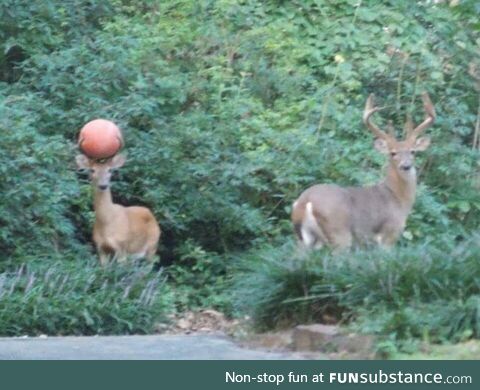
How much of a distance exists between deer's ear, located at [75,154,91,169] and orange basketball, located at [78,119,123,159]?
86 mm

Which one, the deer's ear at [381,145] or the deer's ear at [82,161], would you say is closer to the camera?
the deer's ear at [82,161]

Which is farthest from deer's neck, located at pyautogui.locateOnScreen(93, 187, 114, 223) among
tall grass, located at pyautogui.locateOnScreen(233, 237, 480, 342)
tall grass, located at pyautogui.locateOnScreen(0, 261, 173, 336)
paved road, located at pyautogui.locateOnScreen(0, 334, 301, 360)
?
paved road, located at pyautogui.locateOnScreen(0, 334, 301, 360)

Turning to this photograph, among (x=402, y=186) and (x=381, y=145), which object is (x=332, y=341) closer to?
(x=402, y=186)

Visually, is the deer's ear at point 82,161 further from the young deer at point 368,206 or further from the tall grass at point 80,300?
the young deer at point 368,206

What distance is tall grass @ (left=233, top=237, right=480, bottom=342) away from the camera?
9.80 meters

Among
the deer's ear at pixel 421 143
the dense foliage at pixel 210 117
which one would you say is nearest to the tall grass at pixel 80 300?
the dense foliage at pixel 210 117

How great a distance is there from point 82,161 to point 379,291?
→ 533cm

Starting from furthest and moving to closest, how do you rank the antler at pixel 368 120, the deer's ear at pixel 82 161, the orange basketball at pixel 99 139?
the antler at pixel 368 120, the deer's ear at pixel 82 161, the orange basketball at pixel 99 139

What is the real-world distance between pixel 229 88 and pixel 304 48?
1.81 metres

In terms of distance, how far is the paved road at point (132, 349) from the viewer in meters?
9.67

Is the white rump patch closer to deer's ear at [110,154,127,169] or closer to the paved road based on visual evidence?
deer's ear at [110,154,127,169]

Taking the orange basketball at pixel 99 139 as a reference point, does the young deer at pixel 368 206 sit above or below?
below

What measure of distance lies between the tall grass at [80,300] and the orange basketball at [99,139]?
1569 mm

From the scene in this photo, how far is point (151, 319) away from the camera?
42.4ft
